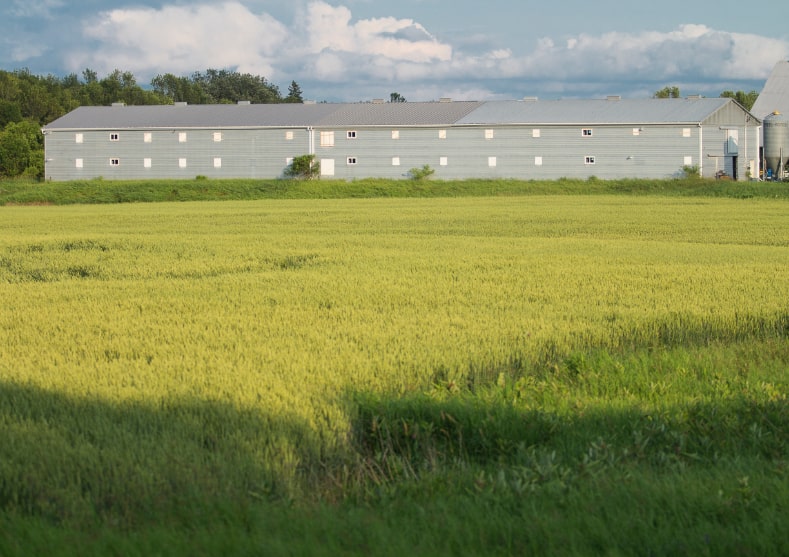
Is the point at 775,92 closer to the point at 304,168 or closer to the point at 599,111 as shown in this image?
the point at 599,111

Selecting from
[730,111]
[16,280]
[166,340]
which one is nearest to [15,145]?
[730,111]

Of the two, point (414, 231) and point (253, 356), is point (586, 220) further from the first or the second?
point (253, 356)

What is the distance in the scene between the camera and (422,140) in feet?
218

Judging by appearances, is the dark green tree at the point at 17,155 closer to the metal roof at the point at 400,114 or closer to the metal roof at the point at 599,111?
the metal roof at the point at 400,114

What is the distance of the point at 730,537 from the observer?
3.89 m

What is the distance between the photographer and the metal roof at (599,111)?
63.9 metres

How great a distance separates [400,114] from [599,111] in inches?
613

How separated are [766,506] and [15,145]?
85223 millimetres

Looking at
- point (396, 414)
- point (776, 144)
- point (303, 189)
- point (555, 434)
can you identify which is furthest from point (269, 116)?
point (555, 434)

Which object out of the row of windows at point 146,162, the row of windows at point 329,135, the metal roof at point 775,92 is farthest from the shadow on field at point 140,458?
the metal roof at point 775,92

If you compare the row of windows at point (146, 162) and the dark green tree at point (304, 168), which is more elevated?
the row of windows at point (146, 162)

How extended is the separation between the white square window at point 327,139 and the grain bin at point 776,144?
3375 centimetres

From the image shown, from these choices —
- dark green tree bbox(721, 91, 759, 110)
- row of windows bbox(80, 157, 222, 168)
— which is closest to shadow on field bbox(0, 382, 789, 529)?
row of windows bbox(80, 157, 222, 168)

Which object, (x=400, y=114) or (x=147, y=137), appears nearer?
(x=400, y=114)
